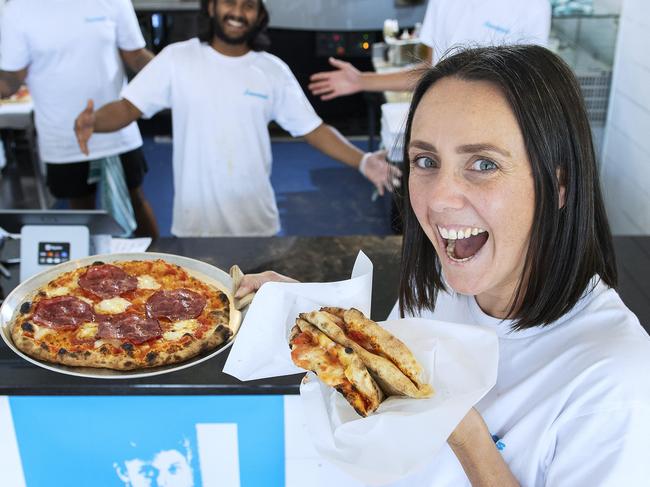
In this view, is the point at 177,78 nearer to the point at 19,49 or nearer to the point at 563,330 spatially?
the point at 19,49

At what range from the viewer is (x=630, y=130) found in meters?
3.58

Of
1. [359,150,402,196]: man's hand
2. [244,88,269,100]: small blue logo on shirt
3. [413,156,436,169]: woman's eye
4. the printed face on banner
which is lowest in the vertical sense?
the printed face on banner

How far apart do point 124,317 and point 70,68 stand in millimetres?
1938

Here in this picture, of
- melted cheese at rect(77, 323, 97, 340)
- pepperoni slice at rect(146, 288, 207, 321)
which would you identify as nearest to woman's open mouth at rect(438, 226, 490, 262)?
pepperoni slice at rect(146, 288, 207, 321)

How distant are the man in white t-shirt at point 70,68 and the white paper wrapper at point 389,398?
2.20 metres

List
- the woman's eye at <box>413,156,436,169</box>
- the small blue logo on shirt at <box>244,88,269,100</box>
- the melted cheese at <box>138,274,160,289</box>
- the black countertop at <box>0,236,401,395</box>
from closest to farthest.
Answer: the woman's eye at <box>413,156,436,169</box>
the black countertop at <box>0,236,401,395</box>
the melted cheese at <box>138,274,160,289</box>
the small blue logo on shirt at <box>244,88,269,100</box>

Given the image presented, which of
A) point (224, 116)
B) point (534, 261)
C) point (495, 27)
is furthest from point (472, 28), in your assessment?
point (534, 261)

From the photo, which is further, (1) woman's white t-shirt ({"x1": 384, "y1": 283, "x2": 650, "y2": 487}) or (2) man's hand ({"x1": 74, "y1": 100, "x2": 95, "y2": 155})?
(2) man's hand ({"x1": 74, "y1": 100, "x2": 95, "y2": 155})

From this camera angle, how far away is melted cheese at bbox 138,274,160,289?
6.17ft

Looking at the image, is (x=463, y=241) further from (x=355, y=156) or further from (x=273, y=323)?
(x=355, y=156)

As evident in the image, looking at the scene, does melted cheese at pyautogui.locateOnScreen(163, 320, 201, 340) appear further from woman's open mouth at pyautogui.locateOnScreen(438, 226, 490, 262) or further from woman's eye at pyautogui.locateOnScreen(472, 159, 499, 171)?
woman's eye at pyautogui.locateOnScreen(472, 159, 499, 171)

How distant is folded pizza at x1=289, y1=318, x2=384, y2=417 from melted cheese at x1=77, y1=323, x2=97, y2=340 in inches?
30.0

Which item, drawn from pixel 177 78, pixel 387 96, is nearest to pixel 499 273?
pixel 177 78

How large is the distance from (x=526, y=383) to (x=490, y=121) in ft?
1.34
